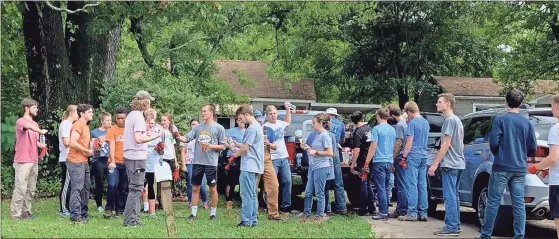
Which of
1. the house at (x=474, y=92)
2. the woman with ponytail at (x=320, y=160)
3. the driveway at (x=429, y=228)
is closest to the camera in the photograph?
the driveway at (x=429, y=228)

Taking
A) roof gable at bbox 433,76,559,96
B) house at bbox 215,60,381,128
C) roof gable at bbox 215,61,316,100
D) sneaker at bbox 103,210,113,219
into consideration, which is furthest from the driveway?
roof gable at bbox 215,61,316,100

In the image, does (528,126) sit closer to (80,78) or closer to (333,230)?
(333,230)

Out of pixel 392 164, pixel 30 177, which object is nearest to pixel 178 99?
pixel 30 177

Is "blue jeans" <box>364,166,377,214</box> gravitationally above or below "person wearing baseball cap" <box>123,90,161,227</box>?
below

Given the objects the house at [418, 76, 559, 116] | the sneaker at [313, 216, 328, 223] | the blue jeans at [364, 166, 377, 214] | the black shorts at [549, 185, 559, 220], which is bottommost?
the sneaker at [313, 216, 328, 223]

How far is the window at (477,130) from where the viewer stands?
962 centimetres

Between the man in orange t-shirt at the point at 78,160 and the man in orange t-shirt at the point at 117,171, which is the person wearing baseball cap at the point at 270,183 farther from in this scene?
the man in orange t-shirt at the point at 78,160

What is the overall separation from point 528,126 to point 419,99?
2843 centimetres

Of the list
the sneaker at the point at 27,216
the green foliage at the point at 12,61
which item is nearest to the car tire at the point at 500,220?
the sneaker at the point at 27,216

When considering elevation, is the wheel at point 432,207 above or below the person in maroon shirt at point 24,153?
below

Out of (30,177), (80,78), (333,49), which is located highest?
(333,49)

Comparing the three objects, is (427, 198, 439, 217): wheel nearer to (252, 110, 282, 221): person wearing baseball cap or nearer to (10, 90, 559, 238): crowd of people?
(10, 90, 559, 238): crowd of people

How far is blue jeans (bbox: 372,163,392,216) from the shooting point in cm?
1041

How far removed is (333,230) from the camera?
29.3ft
